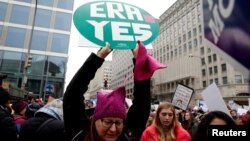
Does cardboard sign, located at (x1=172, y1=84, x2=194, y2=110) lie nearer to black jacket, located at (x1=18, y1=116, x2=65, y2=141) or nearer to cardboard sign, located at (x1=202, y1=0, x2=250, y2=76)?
black jacket, located at (x1=18, y1=116, x2=65, y2=141)

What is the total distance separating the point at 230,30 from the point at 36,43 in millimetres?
29396

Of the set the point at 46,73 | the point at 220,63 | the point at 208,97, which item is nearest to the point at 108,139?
the point at 208,97

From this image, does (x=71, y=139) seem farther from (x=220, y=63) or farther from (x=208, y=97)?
(x=220, y=63)

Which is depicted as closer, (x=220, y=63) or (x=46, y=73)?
(x=46, y=73)

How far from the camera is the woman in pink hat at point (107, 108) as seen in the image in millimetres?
1660

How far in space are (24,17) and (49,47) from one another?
4.43 meters

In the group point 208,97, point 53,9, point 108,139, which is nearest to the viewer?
point 108,139

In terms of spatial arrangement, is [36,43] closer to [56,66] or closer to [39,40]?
[39,40]

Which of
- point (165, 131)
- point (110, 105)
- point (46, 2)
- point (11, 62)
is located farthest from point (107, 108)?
point (46, 2)

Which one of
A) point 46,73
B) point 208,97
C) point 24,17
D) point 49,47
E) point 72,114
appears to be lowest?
point 72,114

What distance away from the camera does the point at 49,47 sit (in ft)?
94.5

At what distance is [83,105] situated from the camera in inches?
71.2

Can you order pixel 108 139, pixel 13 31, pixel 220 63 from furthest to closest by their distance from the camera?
pixel 220 63
pixel 13 31
pixel 108 139

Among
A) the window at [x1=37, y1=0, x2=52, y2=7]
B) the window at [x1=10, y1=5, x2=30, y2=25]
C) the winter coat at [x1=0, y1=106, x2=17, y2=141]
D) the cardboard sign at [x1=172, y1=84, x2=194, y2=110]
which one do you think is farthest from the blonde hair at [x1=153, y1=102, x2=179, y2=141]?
the window at [x1=37, y1=0, x2=52, y2=7]
